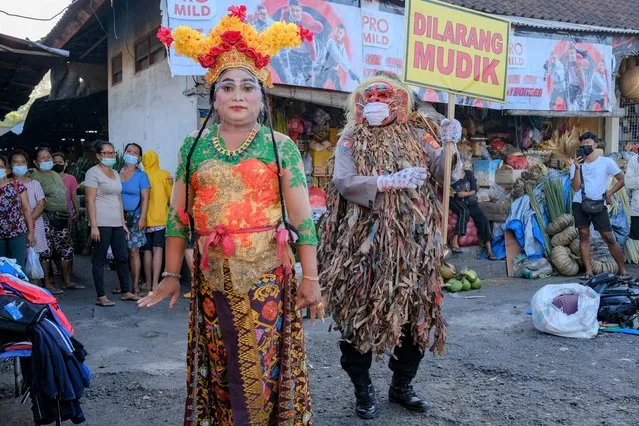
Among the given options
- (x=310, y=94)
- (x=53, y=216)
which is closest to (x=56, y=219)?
(x=53, y=216)

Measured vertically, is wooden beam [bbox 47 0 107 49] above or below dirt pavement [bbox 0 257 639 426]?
above

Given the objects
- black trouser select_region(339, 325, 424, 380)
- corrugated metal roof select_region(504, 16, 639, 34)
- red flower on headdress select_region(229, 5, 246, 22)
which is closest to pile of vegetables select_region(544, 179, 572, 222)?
corrugated metal roof select_region(504, 16, 639, 34)

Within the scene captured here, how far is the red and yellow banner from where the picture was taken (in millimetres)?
4684

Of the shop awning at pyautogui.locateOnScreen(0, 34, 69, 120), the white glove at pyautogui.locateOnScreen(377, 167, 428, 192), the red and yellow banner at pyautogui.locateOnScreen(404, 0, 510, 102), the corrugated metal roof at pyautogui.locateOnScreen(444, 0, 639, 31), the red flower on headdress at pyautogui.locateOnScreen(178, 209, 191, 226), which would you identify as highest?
the corrugated metal roof at pyautogui.locateOnScreen(444, 0, 639, 31)

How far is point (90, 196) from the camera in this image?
6.86 meters

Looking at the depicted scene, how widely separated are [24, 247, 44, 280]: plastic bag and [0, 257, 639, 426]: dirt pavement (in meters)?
0.77

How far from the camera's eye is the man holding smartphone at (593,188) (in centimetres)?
809

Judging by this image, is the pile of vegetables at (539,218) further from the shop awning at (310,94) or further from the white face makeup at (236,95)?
the white face makeup at (236,95)

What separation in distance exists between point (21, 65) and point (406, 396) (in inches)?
284

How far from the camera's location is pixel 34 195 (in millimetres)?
7309

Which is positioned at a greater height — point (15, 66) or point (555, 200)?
point (15, 66)

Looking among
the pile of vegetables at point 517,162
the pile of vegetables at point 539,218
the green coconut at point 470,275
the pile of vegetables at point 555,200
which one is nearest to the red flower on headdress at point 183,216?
the green coconut at point 470,275

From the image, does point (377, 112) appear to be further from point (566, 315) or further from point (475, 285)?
point (475, 285)

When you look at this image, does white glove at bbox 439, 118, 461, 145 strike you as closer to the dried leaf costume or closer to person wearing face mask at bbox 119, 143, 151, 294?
the dried leaf costume
